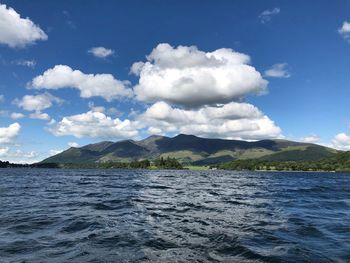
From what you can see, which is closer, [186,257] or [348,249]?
[186,257]

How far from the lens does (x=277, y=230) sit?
27.1 meters

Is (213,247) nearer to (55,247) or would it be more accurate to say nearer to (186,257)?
(186,257)

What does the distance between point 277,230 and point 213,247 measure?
8116mm

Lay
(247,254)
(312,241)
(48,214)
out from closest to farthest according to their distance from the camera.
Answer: (247,254) → (312,241) → (48,214)

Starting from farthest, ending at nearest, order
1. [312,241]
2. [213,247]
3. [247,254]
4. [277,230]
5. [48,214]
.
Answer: [48,214]
[277,230]
[312,241]
[213,247]
[247,254]

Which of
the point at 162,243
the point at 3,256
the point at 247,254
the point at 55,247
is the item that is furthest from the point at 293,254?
the point at 3,256

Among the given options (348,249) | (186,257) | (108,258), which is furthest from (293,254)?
(108,258)

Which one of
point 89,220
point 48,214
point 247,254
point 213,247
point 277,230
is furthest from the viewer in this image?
point 48,214

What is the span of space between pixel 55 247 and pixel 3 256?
9.41 ft

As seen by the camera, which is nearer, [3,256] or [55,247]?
[3,256]

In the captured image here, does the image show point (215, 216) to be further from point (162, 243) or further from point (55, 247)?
point (55, 247)

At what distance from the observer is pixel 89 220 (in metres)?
29.9

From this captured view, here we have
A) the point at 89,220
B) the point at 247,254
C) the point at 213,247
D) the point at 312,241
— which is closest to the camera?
the point at 247,254

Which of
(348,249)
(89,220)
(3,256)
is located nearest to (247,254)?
(348,249)
